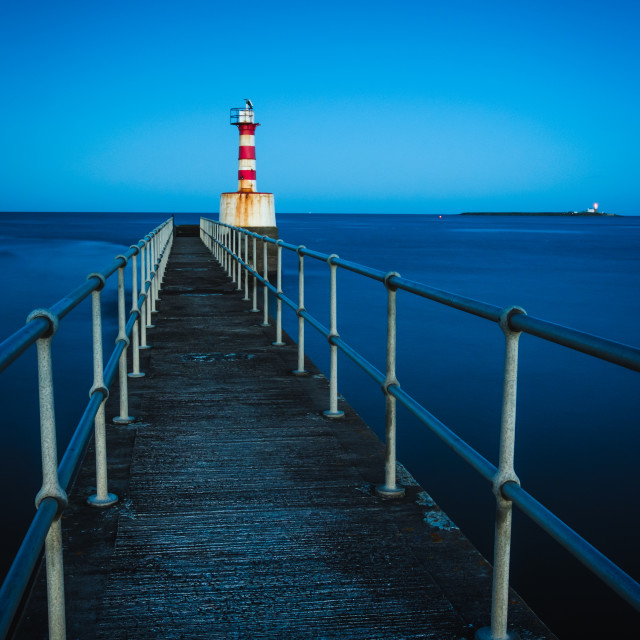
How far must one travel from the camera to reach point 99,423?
9.19ft

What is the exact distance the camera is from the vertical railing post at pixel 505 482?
175cm

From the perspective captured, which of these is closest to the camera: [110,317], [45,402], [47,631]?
[45,402]

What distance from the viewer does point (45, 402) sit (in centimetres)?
167

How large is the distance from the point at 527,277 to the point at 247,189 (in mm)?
12239

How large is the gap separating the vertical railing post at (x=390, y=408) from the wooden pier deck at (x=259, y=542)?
67 mm

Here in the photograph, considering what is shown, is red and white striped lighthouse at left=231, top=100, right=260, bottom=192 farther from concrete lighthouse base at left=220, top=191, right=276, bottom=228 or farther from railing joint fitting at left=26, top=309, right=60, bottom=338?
railing joint fitting at left=26, top=309, right=60, bottom=338

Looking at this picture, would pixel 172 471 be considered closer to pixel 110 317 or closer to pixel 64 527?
pixel 64 527

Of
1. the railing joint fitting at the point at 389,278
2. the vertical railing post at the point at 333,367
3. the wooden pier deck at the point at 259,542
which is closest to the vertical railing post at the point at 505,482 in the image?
the wooden pier deck at the point at 259,542

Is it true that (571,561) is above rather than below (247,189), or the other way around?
below

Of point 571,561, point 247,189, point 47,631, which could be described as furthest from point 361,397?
point 247,189

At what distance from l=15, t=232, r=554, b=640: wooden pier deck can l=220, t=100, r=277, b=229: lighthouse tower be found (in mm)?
16375

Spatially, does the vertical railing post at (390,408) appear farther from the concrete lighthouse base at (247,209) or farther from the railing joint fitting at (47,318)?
the concrete lighthouse base at (247,209)

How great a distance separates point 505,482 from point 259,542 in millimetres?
1082

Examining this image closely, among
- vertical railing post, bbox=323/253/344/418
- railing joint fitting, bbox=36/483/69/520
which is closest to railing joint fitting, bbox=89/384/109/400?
railing joint fitting, bbox=36/483/69/520
